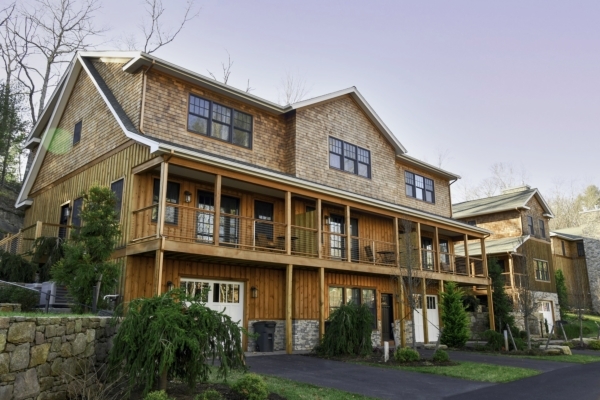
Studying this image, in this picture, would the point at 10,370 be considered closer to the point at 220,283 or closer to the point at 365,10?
the point at 220,283

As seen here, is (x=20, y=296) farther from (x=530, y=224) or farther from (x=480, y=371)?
(x=530, y=224)

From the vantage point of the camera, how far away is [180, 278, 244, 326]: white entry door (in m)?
14.8

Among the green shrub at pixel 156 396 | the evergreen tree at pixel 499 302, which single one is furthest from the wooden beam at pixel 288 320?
the evergreen tree at pixel 499 302

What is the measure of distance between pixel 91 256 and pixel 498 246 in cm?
2413

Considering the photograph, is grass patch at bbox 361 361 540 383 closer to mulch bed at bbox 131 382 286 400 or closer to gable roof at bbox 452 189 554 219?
mulch bed at bbox 131 382 286 400

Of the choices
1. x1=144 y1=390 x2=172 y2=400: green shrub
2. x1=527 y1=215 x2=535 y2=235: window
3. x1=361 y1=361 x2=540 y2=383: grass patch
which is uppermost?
x1=527 y1=215 x2=535 y2=235: window

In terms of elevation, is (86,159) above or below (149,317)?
above

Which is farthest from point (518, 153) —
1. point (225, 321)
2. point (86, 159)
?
point (225, 321)

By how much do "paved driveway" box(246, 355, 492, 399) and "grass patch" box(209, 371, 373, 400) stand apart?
1.43 ft

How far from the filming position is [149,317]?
758 cm

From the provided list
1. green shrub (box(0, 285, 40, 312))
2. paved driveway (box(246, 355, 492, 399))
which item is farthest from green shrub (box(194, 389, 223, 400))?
green shrub (box(0, 285, 40, 312))

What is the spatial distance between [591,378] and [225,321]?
9.65 metres

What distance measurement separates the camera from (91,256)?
1184 centimetres

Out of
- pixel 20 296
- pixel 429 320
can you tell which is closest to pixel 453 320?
pixel 429 320
